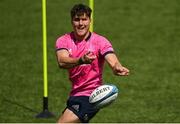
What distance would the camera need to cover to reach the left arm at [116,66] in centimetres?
838

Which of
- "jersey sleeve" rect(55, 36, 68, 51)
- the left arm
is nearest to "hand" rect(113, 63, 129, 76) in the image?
the left arm

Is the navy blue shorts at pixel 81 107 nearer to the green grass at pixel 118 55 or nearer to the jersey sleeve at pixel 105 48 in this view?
the jersey sleeve at pixel 105 48

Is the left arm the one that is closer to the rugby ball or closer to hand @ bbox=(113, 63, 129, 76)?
hand @ bbox=(113, 63, 129, 76)

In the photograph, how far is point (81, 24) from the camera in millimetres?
9039

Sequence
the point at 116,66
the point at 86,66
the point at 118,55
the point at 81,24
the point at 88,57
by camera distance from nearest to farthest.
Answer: the point at 88,57 → the point at 116,66 → the point at 81,24 → the point at 86,66 → the point at 118,55

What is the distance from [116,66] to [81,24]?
0.92 meters

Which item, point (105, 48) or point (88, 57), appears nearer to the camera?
point (88, 57)

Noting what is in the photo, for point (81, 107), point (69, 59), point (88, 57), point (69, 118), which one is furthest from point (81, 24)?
point (69, 118)

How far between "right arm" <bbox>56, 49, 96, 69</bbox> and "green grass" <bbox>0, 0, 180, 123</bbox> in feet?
11.9

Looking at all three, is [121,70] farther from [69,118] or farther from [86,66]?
[69,118]

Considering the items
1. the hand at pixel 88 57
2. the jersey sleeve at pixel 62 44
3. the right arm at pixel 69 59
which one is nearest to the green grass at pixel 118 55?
the jersey sleeve at pixel 62 44

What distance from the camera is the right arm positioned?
8.16m

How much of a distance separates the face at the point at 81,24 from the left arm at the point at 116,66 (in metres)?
0.51

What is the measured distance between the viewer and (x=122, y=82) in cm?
1553
